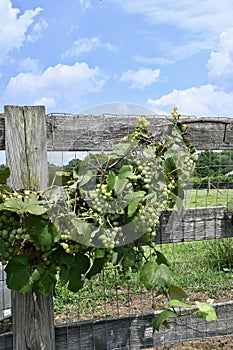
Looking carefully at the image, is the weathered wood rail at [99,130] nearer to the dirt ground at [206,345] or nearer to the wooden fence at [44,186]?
the wooden fence at [44,186]

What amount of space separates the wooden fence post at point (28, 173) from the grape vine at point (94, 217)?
0.35ft

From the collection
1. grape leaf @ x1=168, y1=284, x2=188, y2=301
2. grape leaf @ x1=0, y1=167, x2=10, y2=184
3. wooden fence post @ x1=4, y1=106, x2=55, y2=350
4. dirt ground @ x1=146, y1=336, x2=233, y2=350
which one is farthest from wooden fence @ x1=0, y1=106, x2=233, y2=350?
dirt ground @ x1=146, y1=336, x2=233, y2=350

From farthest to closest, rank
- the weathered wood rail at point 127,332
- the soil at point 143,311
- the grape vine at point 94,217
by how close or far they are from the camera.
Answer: the soil at point 143,311
the weathered wood rail at point 127,332
the grape vine at point 94,217

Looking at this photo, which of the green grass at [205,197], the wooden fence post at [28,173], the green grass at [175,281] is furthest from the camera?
the green grass at [175,281]

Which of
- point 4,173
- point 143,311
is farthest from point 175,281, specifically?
point 4,173

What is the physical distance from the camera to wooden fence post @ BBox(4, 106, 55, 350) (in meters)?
2.01

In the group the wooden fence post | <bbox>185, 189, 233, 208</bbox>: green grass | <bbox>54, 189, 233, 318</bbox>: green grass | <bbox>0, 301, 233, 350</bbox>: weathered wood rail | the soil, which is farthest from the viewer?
<bbox>54, 189, 233, 318</bbox>: green grass

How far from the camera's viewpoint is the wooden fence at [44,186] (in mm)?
2023

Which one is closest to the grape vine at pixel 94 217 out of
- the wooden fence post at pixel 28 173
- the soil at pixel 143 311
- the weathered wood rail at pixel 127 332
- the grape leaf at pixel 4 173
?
the grape leaf at pixel 4 173

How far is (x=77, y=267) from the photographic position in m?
1.89

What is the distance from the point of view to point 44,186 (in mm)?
2041

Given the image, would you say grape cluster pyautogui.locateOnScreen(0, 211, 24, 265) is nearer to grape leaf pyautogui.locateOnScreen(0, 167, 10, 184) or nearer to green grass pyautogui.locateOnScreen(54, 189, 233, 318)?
grape leaf pyautogui.locateOnScreen(0, 167, 10, 184)

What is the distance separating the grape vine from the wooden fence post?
107mm

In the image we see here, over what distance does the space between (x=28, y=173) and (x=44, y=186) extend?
0.29 ft
